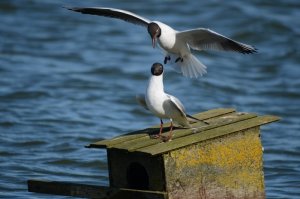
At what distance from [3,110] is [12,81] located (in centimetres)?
137

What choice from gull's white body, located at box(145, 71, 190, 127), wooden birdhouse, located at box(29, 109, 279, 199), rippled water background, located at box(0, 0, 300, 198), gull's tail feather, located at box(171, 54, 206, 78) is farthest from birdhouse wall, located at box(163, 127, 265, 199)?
rippled water background, located at box(0, 0, 300, 198)

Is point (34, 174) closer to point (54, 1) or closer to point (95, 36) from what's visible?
point (95, 36)

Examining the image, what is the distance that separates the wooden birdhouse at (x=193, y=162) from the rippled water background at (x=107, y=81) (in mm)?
1598

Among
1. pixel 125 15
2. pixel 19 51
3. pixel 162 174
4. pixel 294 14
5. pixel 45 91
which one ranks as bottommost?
pixel 162 174

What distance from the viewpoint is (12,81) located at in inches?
489

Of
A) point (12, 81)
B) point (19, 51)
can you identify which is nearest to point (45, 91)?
point (12, 81)

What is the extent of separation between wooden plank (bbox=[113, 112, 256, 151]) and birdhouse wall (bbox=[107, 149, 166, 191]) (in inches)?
A: 3.0

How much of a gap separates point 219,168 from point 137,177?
59 cm

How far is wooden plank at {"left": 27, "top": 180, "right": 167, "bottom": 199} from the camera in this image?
583cm

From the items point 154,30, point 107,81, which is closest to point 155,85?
point 154,30

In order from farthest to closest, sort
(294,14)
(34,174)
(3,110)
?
(294,14) → (3,110) → (34,174)

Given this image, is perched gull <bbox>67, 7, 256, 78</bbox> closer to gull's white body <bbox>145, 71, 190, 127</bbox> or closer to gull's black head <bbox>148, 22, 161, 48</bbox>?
gull's black head <bbox>148, 22, 161, 48</bbox>

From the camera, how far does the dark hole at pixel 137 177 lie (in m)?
6.22

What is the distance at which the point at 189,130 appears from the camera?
6230 mm
